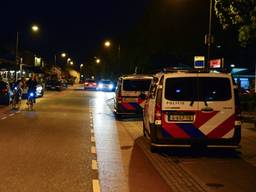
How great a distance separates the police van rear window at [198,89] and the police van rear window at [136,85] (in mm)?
10772

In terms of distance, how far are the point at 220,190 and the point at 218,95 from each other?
3976 millimetres

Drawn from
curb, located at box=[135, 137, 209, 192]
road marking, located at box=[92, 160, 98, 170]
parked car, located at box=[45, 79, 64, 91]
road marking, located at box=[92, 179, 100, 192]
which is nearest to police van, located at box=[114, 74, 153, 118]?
curb, located at box=[135, 137, 209, 192]

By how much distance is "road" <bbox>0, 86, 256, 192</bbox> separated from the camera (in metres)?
9.16

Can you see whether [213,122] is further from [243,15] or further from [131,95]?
[131,95]

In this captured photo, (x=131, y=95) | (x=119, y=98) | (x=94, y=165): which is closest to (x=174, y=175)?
(x=94, y=165)

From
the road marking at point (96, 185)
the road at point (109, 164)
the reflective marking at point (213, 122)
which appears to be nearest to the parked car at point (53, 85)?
the road at point (109, 164)

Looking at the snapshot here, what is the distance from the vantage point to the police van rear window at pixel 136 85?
23.5 meters

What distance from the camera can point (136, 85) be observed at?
23.6 metres

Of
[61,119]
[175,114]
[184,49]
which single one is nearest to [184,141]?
[175,114]

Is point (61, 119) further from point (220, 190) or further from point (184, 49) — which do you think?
point (184, 49)

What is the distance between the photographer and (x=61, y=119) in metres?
22.6

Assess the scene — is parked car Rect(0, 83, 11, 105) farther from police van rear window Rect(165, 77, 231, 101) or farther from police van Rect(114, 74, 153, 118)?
police van rear window Rect(165, 77, 231, 101)

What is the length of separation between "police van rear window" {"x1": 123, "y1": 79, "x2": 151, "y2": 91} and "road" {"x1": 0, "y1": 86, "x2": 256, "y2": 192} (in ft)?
19.3

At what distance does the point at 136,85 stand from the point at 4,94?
425 inches
